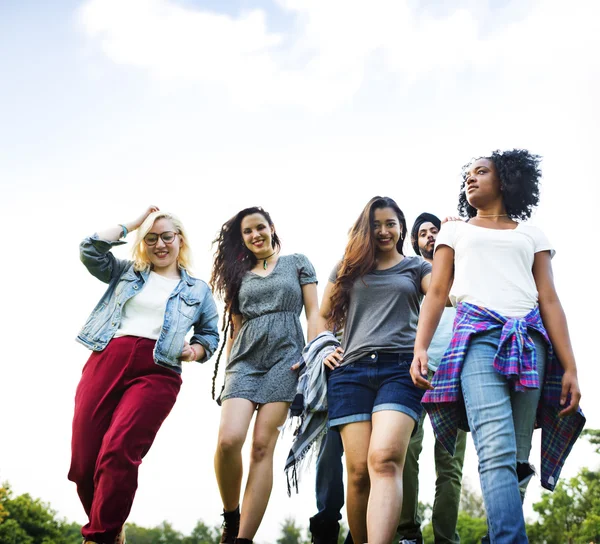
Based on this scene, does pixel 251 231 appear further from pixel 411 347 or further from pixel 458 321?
pixel 458 321

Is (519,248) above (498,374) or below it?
above

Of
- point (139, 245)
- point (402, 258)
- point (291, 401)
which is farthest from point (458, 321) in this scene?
point (139, 245)

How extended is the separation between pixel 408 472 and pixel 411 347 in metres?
1.28

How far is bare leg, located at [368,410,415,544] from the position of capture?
3.61m

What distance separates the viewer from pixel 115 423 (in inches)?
170

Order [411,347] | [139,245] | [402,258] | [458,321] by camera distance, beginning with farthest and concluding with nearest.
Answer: [139,245]
[402,258]
[411,347]
[458,321]

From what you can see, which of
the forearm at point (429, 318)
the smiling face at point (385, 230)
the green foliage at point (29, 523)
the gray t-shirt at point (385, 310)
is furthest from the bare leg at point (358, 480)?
the green foliage at point (29, 523)

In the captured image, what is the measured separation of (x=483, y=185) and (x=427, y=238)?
6.37ft

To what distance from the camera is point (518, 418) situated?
11.2 feet

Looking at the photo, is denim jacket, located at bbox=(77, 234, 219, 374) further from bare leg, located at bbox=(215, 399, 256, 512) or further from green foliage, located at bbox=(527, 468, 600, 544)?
green foliage, located at bbox=(527, 468, 600, 544)

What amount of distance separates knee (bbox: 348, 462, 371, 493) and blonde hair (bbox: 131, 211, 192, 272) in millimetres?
2198

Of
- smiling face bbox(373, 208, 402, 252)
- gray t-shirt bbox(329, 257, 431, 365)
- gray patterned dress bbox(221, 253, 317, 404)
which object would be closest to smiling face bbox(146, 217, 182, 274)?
gray patterned dress bbox(221, 253, 317, 404)

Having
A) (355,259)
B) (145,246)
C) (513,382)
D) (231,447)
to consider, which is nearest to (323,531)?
(231,447)

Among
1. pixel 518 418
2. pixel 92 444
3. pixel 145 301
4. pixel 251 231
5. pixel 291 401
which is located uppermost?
pixel 251 231
